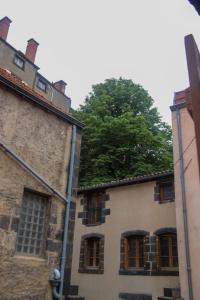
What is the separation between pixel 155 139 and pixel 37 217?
1599cm

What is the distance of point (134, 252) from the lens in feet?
43.3

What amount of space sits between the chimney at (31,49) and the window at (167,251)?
810 inches

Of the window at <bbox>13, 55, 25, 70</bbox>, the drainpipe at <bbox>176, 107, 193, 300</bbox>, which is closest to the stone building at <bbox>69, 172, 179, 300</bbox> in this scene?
the drainpipe at <bbox>176, 107, 193, 300</bbox>

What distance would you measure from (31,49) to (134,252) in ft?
70.2

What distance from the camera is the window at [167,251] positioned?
1199cm

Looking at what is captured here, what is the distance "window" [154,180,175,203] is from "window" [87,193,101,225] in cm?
321

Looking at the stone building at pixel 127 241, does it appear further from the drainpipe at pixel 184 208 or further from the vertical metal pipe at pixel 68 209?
the vertical metal pipe at pixel 68 209

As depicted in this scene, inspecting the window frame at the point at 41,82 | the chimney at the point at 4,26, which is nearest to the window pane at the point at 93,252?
the window frame at the point at 41,82

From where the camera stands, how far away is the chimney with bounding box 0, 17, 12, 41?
25559 mm

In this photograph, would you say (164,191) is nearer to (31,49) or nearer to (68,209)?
(68,209)

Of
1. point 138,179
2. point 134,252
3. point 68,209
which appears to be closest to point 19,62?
point 138,179

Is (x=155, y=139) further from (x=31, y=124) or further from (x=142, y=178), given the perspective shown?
(x=31, y=124)

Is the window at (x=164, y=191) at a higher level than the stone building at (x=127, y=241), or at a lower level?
higher

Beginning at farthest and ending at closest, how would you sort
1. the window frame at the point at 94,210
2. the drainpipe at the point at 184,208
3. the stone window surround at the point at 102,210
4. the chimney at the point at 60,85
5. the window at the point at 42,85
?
the chimney at the point at 60,85, the window at the point at 42,85, the window frame at the point at 94,210, the stone window surround at the point at 102,210, the drainpipe at the point at 184,208
